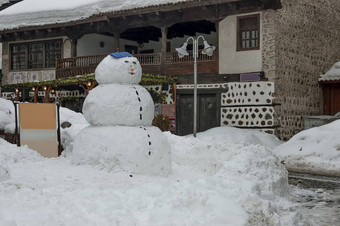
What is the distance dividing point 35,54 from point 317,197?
17.5 m

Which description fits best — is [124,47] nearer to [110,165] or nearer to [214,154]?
[214,154]

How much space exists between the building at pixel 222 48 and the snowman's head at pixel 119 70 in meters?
9.14

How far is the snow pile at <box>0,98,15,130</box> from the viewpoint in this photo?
10.5 metres

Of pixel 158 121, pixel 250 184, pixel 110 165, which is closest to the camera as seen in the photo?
pixel 250 184

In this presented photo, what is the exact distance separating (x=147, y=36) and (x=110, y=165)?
15.7m

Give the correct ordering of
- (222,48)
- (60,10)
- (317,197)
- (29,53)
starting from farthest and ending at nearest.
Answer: (29,53) → (60,10) → (222,48) → (317,197)

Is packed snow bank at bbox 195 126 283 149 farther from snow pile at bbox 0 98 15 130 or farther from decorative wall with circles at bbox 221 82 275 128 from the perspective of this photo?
snow pile at bbox 0 98 15 130

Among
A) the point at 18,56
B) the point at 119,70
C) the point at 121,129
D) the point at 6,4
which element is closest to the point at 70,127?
the point at 119,70

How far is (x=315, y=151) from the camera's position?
13.1 m

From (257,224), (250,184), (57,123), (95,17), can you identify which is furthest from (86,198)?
(95,17)

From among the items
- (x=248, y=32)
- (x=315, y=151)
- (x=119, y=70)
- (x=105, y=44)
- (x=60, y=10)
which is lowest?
(x=315, y=151)

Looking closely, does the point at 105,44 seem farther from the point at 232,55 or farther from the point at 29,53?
the point at 232,55

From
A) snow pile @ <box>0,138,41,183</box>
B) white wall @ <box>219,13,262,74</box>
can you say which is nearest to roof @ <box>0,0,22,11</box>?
white wall @ <box>219,13,262,74</box>

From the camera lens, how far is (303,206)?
295 inches
